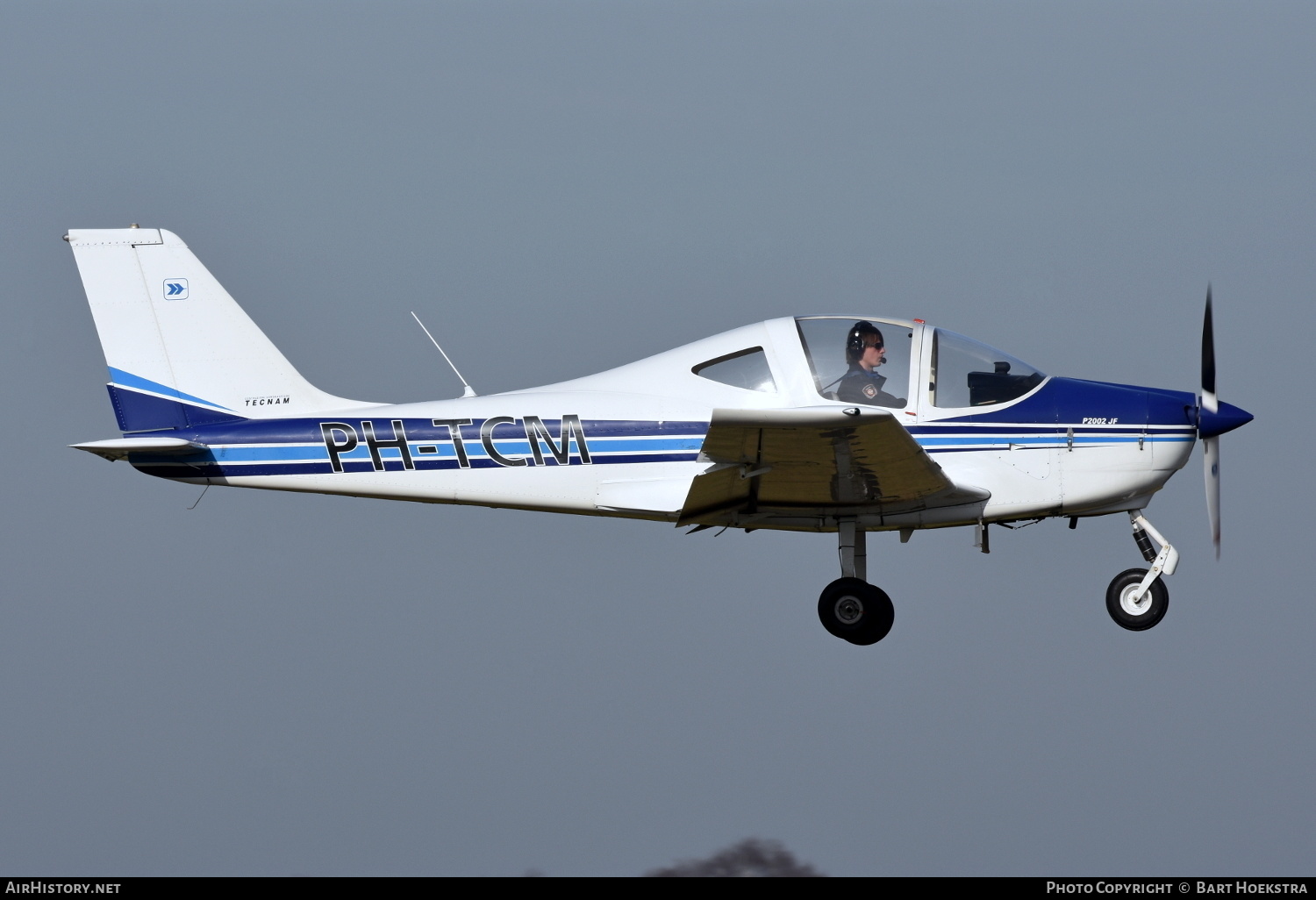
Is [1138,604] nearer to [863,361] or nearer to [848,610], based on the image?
[848,610]

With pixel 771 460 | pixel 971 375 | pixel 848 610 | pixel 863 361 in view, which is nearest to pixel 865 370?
pixel 863 361

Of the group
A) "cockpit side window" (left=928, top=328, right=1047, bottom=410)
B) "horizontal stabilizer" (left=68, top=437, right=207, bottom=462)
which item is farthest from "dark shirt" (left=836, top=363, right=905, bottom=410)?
"horizontal stabilizer" (left=68, top=437, right=207, bottom=462)

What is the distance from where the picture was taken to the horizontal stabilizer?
37.4 feet

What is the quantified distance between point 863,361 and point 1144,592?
2754 mm

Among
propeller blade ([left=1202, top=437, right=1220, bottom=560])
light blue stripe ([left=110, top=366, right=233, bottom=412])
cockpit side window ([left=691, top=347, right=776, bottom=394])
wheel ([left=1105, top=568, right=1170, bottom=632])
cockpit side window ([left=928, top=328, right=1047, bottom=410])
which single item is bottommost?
wheel ([left=1105, top=568, right=1170, bottom=632])

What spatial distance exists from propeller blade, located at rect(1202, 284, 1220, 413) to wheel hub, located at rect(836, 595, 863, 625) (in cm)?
299

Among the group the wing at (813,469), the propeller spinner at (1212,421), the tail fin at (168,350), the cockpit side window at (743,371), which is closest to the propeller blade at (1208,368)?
the propeller spinner at (1212,421)

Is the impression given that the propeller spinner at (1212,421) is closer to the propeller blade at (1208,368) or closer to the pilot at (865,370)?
the propeller blade at (1208,368)

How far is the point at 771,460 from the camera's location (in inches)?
419

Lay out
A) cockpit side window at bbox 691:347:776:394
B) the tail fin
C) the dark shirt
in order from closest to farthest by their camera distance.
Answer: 1. the dark shirt
2. cockpit side window at bbox 691:347:776:394
3. the tail fin

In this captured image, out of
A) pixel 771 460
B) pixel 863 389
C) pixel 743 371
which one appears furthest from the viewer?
pixel 743 371

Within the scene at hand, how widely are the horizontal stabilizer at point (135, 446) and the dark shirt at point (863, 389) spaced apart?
4985 mm

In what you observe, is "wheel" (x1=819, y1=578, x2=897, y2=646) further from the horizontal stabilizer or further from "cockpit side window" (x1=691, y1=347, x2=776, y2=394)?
the horizontal stabilizer
